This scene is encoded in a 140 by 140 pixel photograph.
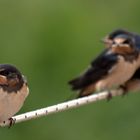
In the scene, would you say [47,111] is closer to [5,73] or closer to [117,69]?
[5,73]

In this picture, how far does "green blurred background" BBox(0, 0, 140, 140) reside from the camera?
748cm

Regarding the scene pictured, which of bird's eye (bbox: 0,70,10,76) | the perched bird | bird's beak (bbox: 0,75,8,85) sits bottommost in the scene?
the perched bird

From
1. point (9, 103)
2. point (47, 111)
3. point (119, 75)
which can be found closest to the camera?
point (47, 111)

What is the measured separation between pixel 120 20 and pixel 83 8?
407 mm

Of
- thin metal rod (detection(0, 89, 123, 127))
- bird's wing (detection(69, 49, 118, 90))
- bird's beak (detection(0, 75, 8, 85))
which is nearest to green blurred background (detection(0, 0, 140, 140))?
bird's wing (detection(69, 49, 118, 90))

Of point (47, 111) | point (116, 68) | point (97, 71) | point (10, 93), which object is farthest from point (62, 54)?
point (47, 111)

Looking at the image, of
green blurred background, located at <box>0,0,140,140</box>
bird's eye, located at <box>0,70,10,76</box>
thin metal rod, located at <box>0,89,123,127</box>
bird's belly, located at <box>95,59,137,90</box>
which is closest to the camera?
thin metal rod, located at <box>0,89,123,127</box>

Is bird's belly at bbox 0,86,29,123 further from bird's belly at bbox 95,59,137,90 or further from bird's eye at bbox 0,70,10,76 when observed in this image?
bird's belly at bbox 95,59,137,90

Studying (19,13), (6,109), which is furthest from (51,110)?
(19,13)

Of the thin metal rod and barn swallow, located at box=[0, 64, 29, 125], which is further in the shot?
barn swallow, located at box=[0, 64, 29, 125]

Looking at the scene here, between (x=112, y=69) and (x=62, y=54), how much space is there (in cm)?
258

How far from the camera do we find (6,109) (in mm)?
4234

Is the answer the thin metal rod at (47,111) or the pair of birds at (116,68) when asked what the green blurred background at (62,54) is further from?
the thin metal rod at (47,111)

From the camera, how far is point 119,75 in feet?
18.3
